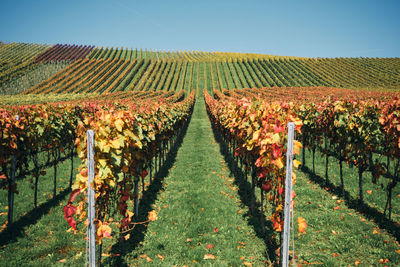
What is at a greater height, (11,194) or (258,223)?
(11,194)

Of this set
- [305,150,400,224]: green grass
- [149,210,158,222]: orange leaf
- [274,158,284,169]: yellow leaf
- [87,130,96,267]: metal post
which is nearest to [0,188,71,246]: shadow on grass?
[149,210,158,222]: orange leaf

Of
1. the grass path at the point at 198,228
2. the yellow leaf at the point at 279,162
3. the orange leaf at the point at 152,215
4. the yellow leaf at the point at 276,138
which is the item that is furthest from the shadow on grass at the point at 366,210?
the orange leaf at the point at 152,215

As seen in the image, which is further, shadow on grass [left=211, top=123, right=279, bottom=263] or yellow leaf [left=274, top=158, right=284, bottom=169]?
shadow on grass [left=211, top=123, right=279, bottom=263]

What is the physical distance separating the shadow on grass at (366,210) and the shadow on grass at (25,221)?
891 centimetres

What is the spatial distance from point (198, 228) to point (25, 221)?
4755 millimetres

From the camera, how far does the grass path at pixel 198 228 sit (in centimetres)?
455

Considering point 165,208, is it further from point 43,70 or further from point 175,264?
point 43,70

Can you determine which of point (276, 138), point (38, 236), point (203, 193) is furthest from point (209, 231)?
point (38, 236)

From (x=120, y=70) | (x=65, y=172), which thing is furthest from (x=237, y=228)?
(x=120, y=70)

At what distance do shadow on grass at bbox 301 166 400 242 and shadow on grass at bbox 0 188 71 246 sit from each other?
29.2 feet

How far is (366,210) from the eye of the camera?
21.2 feet

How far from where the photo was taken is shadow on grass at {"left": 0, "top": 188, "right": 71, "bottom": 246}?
537cm

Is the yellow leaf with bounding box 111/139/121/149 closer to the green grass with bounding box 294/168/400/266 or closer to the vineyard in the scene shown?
the vineyard

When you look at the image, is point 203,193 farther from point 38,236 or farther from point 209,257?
point 38,236
